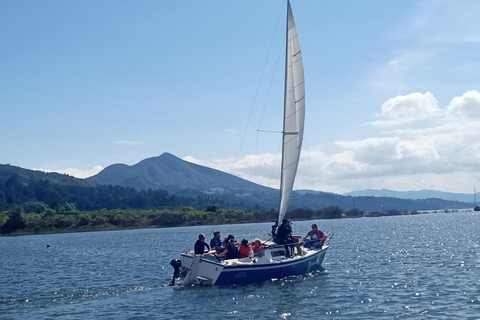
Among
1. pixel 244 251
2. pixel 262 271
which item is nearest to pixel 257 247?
pixel 244 251

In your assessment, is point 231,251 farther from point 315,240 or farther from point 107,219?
point 107,219

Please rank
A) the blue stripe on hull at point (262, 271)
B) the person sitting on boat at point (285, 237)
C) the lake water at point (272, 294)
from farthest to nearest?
the person sitting on boat at point (285, 237) < the blue stripe on hull at point (262, 271) < the lake water at point (272, 294)

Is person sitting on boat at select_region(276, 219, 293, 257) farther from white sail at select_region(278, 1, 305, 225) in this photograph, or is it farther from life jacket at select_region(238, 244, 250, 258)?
life jacket at select_region(238, 244, 250, 258)

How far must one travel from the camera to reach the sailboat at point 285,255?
3052cm

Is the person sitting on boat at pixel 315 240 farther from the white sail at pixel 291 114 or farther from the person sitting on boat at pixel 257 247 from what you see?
the person sitting on boat at pixel 257 247

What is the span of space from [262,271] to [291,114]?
10.3 meters

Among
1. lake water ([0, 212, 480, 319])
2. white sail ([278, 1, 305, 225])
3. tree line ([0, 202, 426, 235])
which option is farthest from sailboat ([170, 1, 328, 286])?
tree line ([0, 202, 426, 235])

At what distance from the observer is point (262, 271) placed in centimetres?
3164

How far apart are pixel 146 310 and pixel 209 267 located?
5.49 metres

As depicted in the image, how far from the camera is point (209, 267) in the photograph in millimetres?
30312

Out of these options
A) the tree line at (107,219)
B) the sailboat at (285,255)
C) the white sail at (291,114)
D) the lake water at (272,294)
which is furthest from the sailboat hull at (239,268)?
the tree line at (107,219)

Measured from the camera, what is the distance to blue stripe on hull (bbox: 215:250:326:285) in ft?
99.7

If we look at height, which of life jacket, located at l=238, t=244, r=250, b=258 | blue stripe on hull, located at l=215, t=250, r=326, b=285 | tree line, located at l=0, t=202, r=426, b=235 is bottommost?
blue stripe on hull, located at l=215, t=250, r=326, b=285

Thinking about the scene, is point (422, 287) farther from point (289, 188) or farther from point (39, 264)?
point (39, 264)
